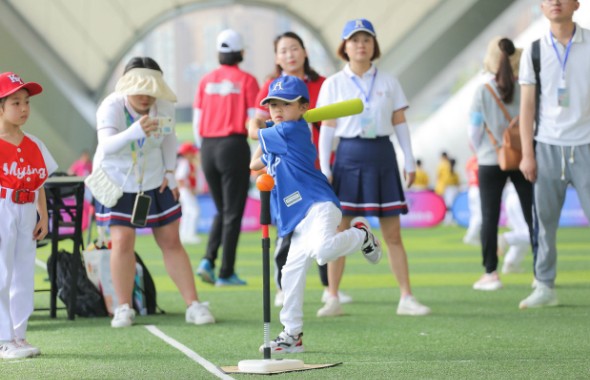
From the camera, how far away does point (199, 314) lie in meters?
7.76

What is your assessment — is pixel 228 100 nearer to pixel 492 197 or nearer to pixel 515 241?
pixel 492 197

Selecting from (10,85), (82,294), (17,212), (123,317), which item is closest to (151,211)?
(123,317)

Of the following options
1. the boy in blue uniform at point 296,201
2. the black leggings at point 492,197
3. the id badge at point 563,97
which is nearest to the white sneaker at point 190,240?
the black leggings at point 492,197

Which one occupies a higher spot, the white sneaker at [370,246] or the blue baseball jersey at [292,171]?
the blue baseball jersey at [292,171]

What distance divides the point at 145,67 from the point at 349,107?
8.26 feet

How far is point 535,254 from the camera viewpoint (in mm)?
8227

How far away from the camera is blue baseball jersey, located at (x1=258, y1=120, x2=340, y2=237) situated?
244 inches

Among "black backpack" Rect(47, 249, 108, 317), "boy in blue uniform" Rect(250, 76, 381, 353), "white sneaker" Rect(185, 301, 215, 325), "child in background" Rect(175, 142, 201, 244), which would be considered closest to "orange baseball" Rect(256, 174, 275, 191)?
"boy in blue uniform" Rect(250, 76, 381, 353)

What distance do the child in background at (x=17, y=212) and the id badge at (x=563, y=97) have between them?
3.46 metres

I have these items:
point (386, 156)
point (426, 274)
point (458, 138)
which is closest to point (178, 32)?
point (458, 138)

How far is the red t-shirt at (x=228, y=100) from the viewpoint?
10.5 meters

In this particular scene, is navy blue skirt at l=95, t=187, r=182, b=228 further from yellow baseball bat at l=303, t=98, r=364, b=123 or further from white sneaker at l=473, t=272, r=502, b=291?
white sneaker at l=473, t=272, r=502, b=291

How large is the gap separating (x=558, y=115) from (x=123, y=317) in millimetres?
3265

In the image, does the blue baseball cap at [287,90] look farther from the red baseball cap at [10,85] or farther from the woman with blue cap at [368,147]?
the woman with blue cap at [368,147]
